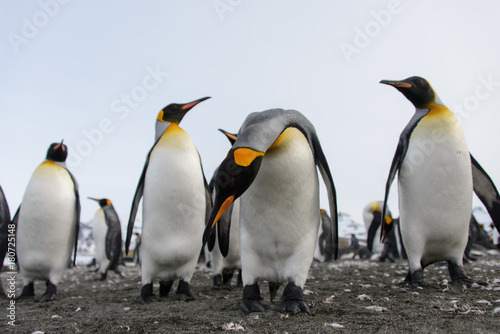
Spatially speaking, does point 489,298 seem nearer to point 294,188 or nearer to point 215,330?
point 294,188

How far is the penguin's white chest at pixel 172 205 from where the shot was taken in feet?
13.9

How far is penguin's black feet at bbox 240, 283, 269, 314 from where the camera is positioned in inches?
116

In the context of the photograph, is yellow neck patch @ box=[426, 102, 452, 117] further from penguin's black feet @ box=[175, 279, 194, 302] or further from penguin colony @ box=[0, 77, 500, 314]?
penguin's black feet @ box=[175, 279, 194, 302]

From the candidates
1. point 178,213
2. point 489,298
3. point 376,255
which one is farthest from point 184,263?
point 376,255

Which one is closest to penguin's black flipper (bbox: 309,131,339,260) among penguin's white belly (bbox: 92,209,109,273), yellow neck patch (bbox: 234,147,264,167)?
yellow neck patch (bbox: 234,147,264,167)

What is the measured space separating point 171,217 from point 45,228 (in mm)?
1909

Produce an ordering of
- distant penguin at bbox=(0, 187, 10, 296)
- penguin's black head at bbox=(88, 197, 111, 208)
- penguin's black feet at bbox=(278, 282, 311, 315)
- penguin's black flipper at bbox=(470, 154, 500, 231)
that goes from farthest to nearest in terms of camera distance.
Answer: penguin's black head at bbox=(88, 197, 111, 208) < distant penguin at bbox=(0, 187, 10, 296) < penguin's black flipper at bbox=(470, 154, 500, 231) < penguin's black feet at bbox=(278, 282, 311, 315)

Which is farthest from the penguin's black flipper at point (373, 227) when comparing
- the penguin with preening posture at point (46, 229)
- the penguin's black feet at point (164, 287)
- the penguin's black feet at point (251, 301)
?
the penguin's black feet at point (251, 301)

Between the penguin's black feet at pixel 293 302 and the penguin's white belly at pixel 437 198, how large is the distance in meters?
1.76

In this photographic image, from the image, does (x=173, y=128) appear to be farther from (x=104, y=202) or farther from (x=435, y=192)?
(x=104, y=202)

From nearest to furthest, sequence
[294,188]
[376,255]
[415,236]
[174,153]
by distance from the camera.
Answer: [294,188] → [415,236] → [174,153] → [376,255]

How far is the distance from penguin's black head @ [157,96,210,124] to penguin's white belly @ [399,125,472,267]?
265cm

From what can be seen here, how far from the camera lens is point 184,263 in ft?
14.1

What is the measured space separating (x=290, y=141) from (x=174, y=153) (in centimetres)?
181
